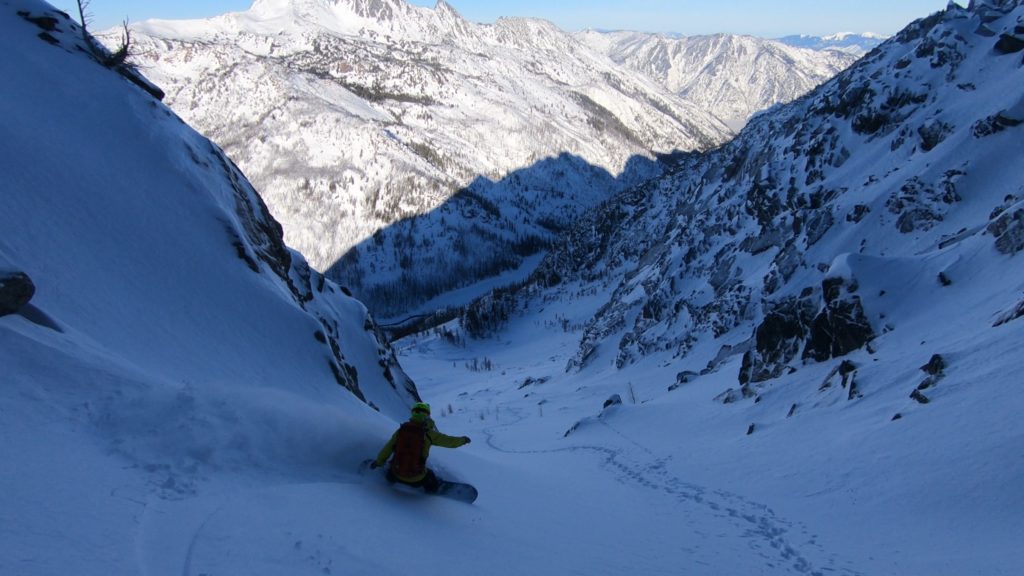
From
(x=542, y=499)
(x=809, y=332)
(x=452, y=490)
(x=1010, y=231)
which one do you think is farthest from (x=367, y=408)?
(x=1010, y=231)

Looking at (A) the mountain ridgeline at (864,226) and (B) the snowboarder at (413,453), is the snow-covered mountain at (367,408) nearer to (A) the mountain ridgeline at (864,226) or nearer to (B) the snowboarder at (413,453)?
(A) the mountain ridgeline at (864,226)

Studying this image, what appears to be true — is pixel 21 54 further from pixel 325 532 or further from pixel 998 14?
pixel 998 14

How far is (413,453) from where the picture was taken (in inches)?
381

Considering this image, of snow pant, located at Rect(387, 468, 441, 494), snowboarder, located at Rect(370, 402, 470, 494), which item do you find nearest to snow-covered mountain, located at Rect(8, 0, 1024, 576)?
snow pant, located at Rect(387, 468, 441, 494)

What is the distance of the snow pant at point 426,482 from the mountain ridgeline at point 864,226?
49.6ft

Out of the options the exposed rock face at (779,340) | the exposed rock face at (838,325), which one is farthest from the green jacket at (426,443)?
the exposed rock face at (779,340)

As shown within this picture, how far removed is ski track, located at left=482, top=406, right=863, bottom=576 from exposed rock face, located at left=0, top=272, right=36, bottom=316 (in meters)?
12.1

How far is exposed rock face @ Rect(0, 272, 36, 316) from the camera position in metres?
8.09

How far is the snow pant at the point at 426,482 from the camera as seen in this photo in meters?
9.71

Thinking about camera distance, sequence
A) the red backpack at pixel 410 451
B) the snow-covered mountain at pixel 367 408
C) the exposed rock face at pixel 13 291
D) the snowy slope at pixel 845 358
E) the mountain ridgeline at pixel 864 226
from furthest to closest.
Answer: the mountain ridgeline at pixel 864 226 < the snowy slope at pixel 845 358 < the red backpack at pixel 410 451 < the exposed rock face at pixel 13 291 < the snow-covered mountain at pixel 367 408

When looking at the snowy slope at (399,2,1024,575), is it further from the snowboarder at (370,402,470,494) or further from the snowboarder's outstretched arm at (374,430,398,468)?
the snowboarder's outstretched arm at (374,430,398,468)

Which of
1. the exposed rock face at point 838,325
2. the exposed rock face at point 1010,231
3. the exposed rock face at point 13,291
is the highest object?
the exposed rock face at point 1010,231

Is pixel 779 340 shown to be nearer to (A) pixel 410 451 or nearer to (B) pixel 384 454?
(A) pixel 410 451

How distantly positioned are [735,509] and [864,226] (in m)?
22.9
